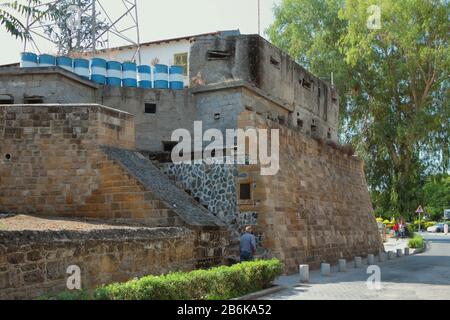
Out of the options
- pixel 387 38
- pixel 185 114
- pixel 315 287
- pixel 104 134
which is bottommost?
pixel 315 287

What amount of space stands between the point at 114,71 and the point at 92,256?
1056 centimetres

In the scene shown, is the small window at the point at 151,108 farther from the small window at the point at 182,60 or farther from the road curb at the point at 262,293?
the road curb at the point at 262,293

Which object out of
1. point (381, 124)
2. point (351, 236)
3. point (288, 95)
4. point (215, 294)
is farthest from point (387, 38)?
point (215, 294)

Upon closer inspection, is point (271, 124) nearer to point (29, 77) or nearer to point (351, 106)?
point (29, 77)

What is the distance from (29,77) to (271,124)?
8.00 m

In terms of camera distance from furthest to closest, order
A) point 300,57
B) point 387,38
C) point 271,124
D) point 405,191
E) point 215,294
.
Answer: point 300,57 → point 405,191 → point 387,38 → point 271,124 → point 215,294

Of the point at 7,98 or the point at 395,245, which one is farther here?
the point at 395,245

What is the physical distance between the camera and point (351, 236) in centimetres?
2133

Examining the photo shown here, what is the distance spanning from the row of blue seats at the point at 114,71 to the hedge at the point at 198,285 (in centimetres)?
962

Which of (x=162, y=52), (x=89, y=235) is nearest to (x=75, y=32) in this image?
(x=162, y=52)

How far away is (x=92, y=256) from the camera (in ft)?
31.1

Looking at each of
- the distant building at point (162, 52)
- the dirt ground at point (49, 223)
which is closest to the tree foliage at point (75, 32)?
the distant building at point (162, 52)

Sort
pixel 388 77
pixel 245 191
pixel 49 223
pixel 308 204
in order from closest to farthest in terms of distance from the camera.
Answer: pixel 49 223, pixel 245 191, pixel 308 204, pixel 388 77

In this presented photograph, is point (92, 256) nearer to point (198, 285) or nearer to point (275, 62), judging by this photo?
point (198, 285)
